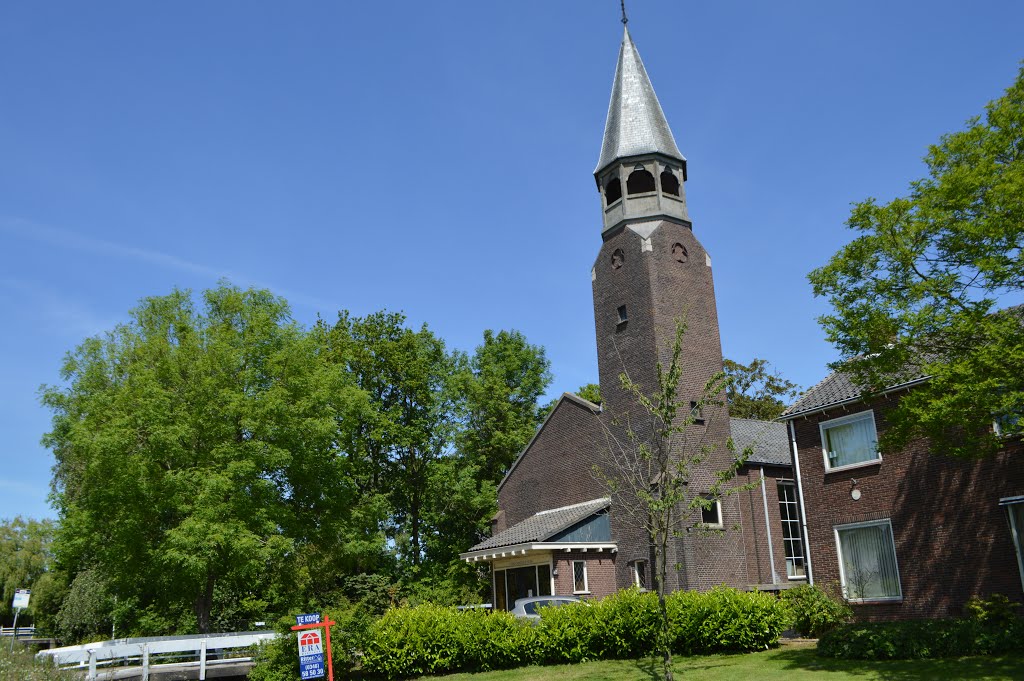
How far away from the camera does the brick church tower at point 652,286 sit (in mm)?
29000

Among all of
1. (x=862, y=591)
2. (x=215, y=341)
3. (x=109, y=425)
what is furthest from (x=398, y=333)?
(x=862, y=591)

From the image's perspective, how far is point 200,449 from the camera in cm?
2678

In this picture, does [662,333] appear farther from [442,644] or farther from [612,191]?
[442,644]

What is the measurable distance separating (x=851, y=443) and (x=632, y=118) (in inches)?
699

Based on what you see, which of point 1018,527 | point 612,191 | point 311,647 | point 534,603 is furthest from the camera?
point 612,191

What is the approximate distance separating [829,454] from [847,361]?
7672 millimetres

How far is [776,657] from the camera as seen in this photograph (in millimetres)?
17062

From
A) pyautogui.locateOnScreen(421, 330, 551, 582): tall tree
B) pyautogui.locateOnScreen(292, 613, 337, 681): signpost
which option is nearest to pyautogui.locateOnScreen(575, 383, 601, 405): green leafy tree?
pyautogui.locateOnScreen(421, 330, 551, 582): tall tree

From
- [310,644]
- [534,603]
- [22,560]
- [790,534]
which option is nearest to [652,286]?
[790,534]

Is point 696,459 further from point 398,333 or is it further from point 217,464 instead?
point 398,333

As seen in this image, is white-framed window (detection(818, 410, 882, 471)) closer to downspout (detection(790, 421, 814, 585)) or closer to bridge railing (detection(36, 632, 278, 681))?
downspout (detection(790, 421, 814, 585))

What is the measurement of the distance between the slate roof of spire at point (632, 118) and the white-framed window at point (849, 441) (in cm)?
1452

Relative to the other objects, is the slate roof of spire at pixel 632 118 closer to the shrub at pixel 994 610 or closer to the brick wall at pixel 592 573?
the brick wall at pixel 592 573

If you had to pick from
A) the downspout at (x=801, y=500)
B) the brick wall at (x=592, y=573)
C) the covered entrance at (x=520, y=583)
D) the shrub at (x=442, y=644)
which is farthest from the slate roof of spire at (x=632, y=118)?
the shrub at (x=442, y=644)
